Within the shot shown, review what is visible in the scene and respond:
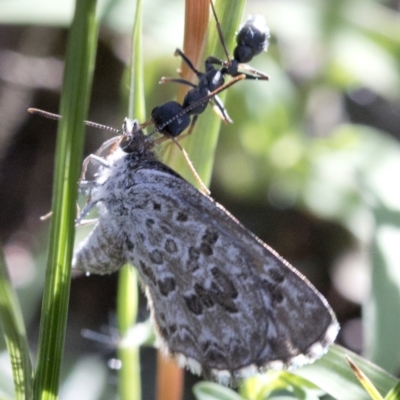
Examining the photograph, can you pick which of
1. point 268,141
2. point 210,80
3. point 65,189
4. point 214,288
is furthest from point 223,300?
point 268,141

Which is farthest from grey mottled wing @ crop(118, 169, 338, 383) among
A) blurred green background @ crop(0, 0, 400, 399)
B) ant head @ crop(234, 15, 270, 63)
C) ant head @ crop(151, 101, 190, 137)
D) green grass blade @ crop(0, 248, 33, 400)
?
blurred green background @ crop(0, 0, 400, 399)

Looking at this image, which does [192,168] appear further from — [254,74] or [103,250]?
[254,74]

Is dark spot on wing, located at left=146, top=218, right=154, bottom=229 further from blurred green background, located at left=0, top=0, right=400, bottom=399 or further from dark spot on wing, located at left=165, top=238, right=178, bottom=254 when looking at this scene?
blurred green background, located at left=0, top=0, right=400, bottom=399

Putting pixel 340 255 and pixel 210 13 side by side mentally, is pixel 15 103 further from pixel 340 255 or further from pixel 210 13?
pixel 210 13

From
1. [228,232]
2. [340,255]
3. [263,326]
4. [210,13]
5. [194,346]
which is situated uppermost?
[210,13]

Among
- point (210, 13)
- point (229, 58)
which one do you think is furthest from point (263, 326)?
point (210, 13)

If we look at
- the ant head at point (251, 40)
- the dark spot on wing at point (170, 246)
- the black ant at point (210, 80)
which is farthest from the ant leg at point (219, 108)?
the dark spot on wing at point (170, 246)

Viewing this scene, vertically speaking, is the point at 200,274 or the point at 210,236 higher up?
the point at 210,236
